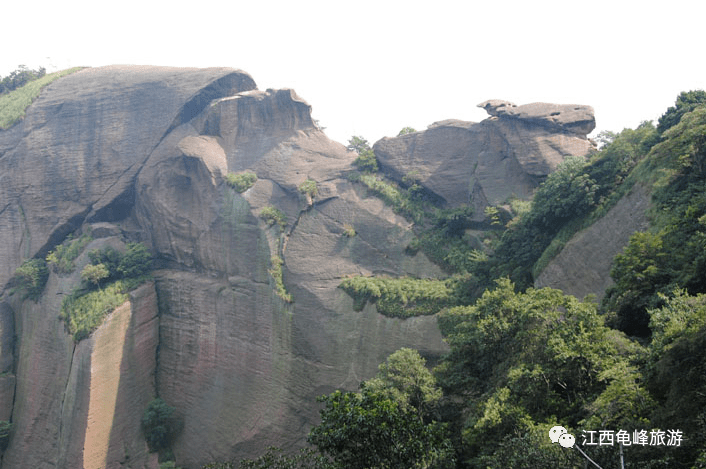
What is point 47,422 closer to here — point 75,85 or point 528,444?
point 75,85

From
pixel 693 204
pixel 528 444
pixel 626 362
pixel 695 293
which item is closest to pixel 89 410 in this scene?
pixel 528 444

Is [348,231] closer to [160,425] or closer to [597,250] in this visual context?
[597,250]

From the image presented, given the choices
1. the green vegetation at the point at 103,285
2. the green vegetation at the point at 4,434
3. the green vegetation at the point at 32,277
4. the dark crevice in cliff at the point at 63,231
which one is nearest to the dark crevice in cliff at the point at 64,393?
the green vegetation at the point at 103,285

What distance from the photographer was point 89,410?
19.1m

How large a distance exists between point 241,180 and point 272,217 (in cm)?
282

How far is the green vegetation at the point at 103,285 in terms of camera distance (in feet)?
67.5

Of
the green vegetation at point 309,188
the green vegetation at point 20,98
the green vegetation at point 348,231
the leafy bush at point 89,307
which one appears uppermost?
the green vegetation at point 20,98

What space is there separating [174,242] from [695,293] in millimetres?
21579

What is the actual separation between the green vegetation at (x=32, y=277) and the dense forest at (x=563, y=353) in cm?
1672

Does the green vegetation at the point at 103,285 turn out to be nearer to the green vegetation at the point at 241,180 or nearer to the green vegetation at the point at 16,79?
the green vegetation at the point at 241,180

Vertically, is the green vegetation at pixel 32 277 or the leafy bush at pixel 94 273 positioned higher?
the leafy bush at pixel 94 273

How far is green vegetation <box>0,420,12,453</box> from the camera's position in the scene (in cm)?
2107

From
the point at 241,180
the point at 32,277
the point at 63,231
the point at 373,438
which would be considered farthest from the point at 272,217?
the point at 373,438

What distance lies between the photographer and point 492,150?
21812 millimetres
